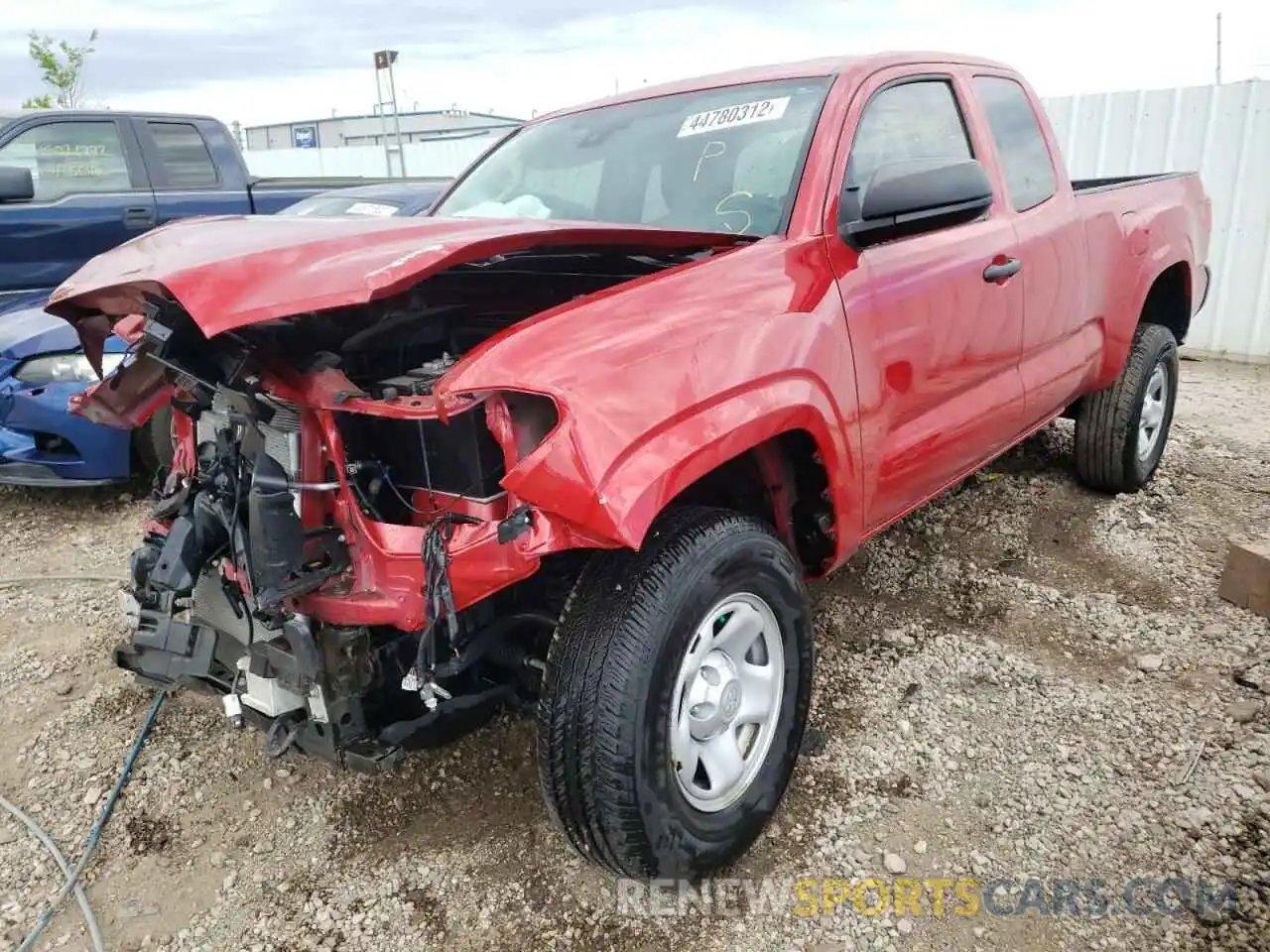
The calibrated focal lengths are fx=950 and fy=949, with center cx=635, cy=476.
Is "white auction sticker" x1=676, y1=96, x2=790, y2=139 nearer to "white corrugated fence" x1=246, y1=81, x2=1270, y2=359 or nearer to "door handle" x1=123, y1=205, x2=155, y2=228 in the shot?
"door handle" x1=123, y1=205, x2=155, y2=228

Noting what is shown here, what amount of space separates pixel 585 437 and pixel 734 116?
64.3 inches

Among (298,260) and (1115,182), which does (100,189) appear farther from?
(1115,182)

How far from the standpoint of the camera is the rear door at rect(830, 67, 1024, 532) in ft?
8.64

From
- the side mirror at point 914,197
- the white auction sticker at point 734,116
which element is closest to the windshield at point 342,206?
the white auction sticker at point 734,116

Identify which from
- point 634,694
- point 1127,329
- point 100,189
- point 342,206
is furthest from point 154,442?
point 1127,329

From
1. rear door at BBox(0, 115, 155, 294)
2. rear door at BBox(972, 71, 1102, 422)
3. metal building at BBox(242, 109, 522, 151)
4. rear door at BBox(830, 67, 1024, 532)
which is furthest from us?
metal building at BBox(242, 109, 522, 151)

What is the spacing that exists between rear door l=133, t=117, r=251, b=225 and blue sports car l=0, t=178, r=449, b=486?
8.28ft

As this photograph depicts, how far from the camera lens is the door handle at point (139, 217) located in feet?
21.5

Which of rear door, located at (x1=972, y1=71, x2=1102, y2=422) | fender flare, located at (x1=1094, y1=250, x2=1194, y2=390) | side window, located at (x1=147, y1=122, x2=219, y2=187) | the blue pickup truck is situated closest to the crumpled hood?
rear door, located at (x1=972, y1=71, x2=1102, y2=422)

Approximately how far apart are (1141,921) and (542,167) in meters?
2.88

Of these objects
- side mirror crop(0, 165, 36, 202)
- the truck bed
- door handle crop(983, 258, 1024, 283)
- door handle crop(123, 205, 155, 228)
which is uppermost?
side mirror crop(0, 165, 36, 202)

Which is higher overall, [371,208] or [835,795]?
[371,208]

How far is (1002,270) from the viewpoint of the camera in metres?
3.14

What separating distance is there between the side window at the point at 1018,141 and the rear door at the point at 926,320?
0.16 m
